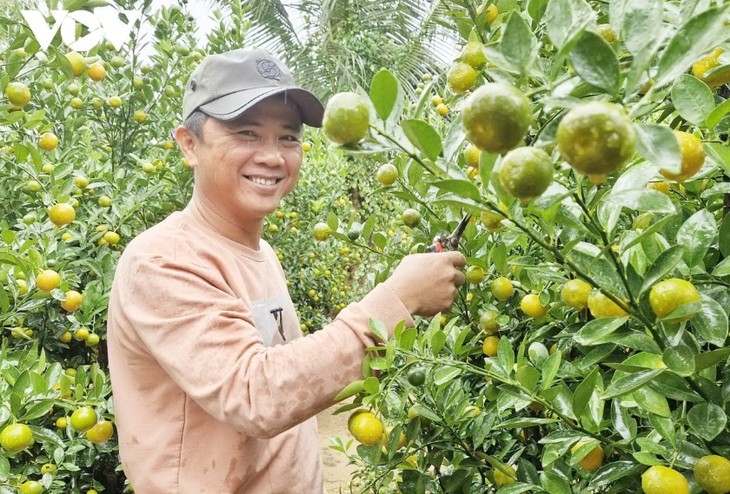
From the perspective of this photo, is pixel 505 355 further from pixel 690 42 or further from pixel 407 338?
pixel 690 42

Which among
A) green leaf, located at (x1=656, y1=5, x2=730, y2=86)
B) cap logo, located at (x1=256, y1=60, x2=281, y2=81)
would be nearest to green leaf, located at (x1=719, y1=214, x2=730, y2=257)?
green leaf, located at (x1=656, y1=5, x2=730, y2=86)

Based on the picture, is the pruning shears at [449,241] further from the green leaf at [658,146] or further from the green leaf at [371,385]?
the green leaf at [658,146]

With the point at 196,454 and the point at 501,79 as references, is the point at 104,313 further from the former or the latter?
the point at 501,79

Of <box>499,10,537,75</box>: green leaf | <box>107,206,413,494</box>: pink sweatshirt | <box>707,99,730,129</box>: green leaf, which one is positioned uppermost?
<box>499,10,537,75</box>: green leaf

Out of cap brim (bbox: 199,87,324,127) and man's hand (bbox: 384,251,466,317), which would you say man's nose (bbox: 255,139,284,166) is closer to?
cap brim (bbox: 199,87,324,127)

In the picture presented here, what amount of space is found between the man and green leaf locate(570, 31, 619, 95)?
620 millimetres

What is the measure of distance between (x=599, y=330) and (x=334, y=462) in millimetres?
3811

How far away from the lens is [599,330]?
0.68 m

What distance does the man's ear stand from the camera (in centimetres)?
146

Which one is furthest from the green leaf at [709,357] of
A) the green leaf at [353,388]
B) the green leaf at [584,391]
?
the green leaf at [353,388]

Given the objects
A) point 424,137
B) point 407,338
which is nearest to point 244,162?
point 407,338

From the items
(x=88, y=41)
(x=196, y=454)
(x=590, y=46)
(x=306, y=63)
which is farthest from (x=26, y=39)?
(x=306, y=63)

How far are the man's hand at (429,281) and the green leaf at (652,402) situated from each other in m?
0.40

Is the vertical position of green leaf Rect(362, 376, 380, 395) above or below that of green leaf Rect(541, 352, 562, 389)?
below
